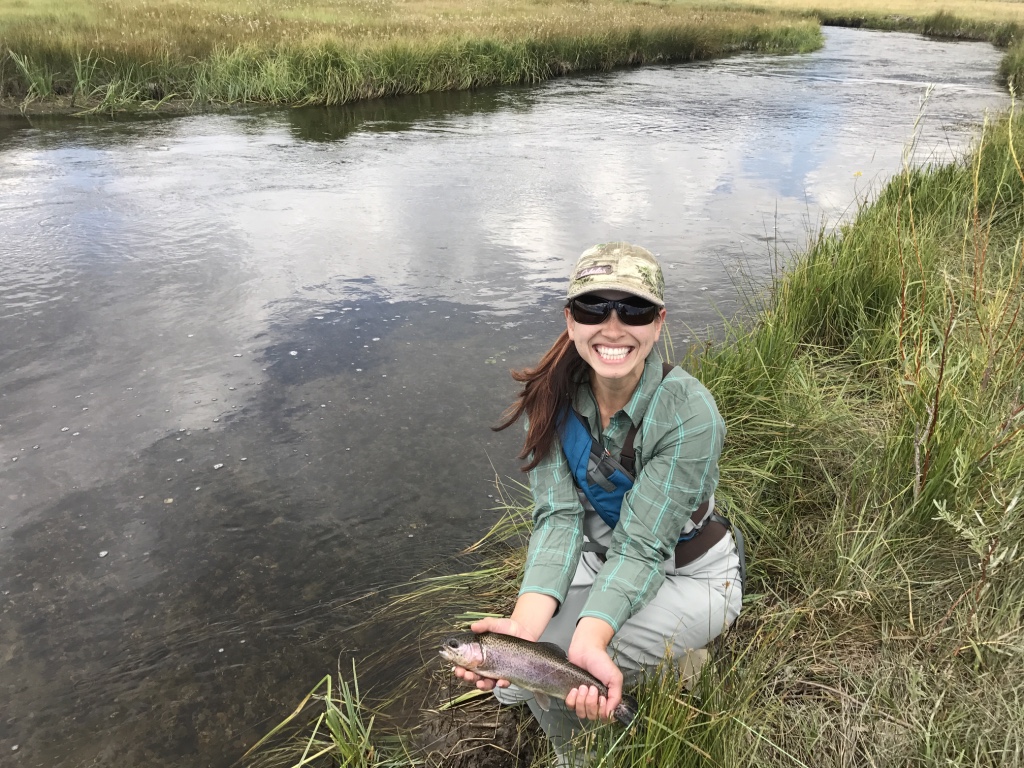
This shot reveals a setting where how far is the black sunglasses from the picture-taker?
214 centimetres

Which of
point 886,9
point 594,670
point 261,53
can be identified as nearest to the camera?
point 594,670

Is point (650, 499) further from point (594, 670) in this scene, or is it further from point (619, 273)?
point (619, 273)

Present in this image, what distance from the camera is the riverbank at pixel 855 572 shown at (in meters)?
1.97

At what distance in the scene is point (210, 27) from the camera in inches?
594

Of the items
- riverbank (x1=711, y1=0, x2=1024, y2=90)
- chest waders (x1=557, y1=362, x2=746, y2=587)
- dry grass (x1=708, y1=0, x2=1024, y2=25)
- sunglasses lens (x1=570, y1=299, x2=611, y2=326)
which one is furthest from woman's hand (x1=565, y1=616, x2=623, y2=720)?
dry grass (x1=708, y1=0, x2=1024, y2=25)

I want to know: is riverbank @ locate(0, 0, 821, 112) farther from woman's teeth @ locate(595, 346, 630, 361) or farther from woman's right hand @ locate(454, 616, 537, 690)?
woman's right hand @ locate(454, 616, 537, 690)

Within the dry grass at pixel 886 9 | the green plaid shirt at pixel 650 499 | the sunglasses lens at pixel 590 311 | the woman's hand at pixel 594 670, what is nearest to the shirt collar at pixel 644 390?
the green plaid shirt at pixel 650 499

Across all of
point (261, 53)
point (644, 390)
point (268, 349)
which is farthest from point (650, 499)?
point (261, 53)

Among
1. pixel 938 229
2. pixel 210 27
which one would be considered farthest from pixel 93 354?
pixel 210 27

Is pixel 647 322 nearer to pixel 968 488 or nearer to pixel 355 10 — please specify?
pixel 968 488

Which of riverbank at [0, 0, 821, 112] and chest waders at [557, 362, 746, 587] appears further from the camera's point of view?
riverbank at [0, 0, 821, 112]

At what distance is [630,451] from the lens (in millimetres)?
2289

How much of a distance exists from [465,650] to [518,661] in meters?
0.14

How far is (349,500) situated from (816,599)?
2416 mm
